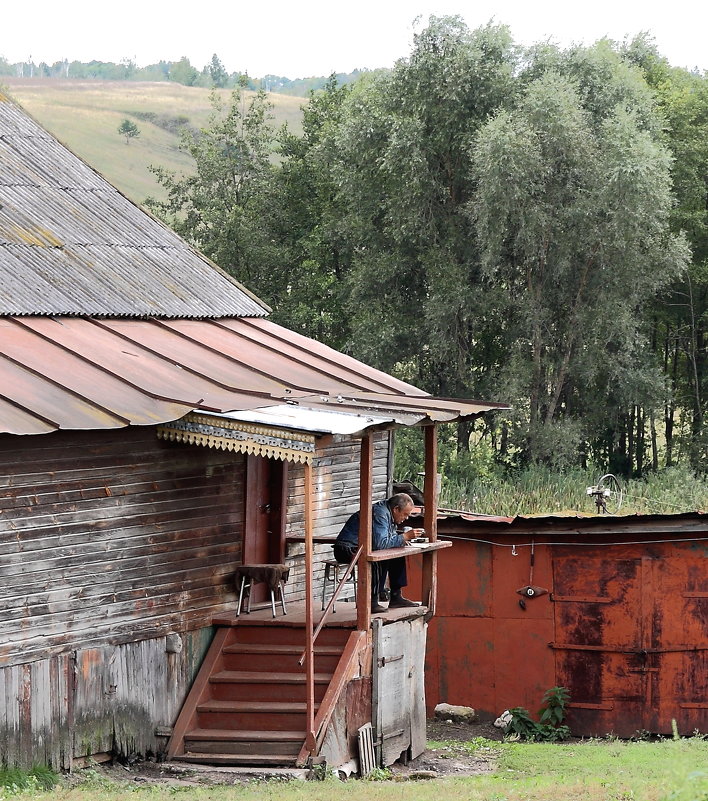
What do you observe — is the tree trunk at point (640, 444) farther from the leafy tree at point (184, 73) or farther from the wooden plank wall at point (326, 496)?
the leafy tree at point (184, 73)

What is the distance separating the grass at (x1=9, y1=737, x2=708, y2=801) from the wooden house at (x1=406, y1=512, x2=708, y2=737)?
1664 mm

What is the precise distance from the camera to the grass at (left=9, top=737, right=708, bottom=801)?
9.32m

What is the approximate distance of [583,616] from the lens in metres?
15.6

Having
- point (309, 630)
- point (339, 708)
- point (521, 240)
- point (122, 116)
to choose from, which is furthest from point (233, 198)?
point (122, 116)

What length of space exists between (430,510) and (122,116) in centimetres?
11191

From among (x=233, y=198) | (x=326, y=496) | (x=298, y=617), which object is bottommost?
(x=298, y=617)

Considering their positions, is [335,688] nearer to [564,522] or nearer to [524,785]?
[524,785]

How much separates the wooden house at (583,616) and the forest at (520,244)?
50.8 feet

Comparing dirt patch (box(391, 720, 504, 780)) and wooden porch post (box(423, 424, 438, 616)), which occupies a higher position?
wooden porch post (box(423, 424, 438, 616))

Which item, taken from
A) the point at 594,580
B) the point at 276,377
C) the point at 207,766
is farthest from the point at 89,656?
the point at 594,580

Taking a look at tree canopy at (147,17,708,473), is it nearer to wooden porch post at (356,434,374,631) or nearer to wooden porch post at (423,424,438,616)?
wooden porch post at (423,424,438,616)

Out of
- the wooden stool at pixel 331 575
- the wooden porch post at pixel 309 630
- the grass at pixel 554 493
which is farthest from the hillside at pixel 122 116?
the wooden porch post at pixel 309 630

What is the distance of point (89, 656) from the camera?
→ 1146cm

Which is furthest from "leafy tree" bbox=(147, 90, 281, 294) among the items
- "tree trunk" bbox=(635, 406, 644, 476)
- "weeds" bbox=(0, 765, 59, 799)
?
"weeds" bbox=(0, 765, 59, 799)
